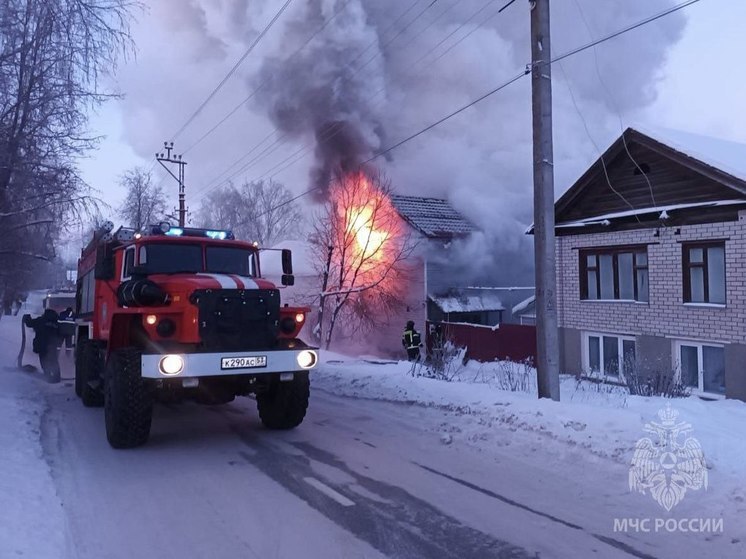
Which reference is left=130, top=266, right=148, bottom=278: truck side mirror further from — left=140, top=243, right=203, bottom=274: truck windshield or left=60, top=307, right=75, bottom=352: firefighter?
left=60, top=307, right=75, bottom=352: firefighter

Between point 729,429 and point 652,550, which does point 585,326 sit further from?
point 652,550

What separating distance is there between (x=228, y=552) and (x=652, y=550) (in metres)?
2.81

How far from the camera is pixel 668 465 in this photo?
550 cm

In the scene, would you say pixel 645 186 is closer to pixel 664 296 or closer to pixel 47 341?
pixel 664 296

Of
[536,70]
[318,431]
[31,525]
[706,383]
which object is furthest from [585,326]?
[31,525]

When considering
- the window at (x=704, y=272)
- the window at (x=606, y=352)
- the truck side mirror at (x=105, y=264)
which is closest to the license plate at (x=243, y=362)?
the truck side mirror at (x=105, y=264)

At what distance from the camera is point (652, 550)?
407 centimetres

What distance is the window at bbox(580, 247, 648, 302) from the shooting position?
47.5ft

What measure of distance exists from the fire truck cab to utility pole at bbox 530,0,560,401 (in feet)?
10.7

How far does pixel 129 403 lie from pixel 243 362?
1.25 metres

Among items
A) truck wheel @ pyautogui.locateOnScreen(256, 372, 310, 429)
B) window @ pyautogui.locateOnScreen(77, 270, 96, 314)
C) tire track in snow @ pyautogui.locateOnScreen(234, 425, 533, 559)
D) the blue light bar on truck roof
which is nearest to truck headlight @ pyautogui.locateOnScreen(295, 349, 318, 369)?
truck wheel @ pyautogui.locateOnScreen(256, 372, 310, 429)

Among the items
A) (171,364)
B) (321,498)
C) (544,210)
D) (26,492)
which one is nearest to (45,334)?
(171,364)

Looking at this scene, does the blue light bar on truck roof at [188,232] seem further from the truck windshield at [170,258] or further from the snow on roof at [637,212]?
the snow on roof at [637,212]

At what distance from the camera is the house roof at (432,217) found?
23125 mm
